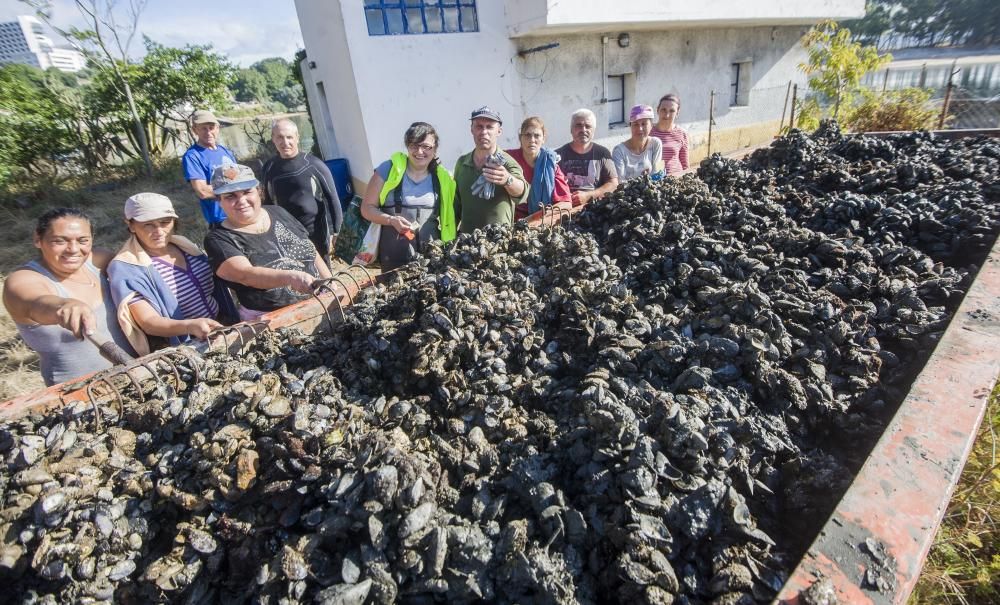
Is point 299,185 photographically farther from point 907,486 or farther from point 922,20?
point 922,20

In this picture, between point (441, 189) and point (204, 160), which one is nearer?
point (441, 189)

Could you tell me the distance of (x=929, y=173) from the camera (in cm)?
302

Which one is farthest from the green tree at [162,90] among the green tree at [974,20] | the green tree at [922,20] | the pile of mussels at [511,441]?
the green tree at [922,20]

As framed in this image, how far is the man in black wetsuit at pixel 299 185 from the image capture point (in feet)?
11.4

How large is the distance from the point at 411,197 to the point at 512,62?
6.19 metres

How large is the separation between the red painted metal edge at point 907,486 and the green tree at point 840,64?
8996 mm

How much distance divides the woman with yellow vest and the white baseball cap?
3.40ft

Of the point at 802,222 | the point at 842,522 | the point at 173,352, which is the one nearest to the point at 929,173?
the point at 802,222

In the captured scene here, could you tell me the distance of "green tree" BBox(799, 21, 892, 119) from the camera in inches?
327

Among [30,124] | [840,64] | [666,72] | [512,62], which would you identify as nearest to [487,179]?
[512,62]

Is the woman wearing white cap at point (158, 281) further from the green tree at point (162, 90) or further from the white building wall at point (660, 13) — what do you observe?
the green tree at point (162, 90)

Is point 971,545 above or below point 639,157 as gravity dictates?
below

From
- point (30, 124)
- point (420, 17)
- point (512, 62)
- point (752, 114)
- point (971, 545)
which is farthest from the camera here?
point (752, 114)

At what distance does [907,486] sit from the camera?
1.16m
